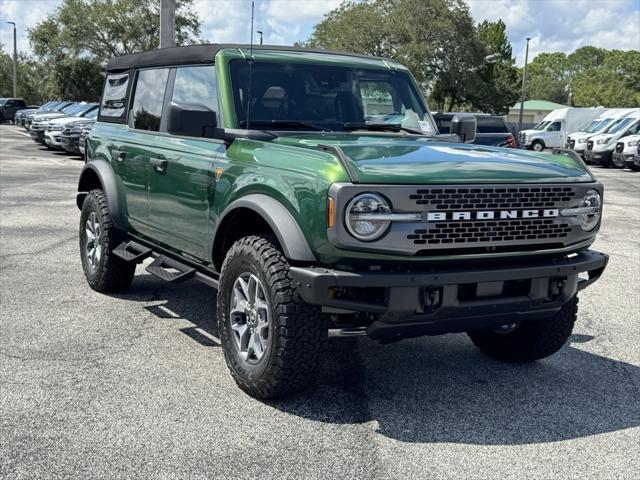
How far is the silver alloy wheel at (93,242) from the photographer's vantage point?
6719 mm

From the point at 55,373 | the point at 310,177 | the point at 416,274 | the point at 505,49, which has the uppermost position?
the point at 505,49

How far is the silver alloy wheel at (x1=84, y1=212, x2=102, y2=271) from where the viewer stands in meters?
6.72

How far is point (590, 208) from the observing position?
4.48m

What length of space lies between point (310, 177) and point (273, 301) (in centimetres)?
67

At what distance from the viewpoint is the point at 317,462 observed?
3656 millimetres

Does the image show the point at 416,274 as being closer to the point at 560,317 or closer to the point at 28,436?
the point at 560,317

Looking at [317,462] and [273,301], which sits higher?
[273,301]

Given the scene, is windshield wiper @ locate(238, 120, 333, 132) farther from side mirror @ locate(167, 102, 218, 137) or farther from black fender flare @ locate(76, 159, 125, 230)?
black fender flare @ locate(76, 159, 125, 230)

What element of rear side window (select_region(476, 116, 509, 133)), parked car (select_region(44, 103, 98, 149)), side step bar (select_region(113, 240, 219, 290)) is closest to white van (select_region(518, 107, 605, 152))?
rear side window (select_region(476, 116, 509, 133))

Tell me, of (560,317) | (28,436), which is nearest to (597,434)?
(560,317)

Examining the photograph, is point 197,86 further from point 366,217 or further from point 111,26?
point 111,26

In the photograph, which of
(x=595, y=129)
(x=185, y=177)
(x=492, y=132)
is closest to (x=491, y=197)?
(x=185, y=177)

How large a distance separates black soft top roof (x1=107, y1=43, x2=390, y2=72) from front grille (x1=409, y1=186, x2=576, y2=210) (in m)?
2.09

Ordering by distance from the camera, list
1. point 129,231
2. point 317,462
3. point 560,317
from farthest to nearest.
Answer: point 129,231 → point 560,317 → point 317,462
